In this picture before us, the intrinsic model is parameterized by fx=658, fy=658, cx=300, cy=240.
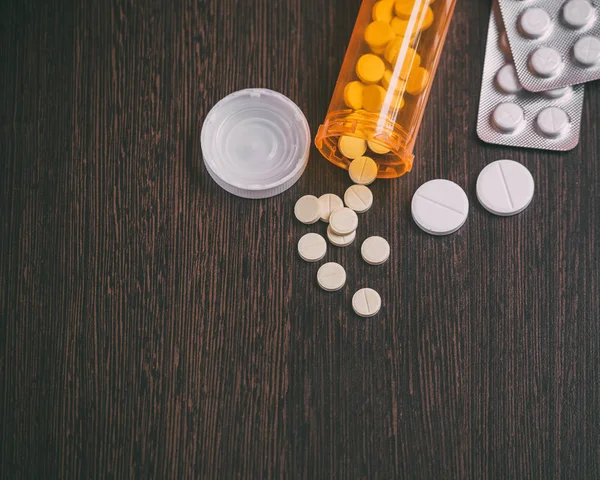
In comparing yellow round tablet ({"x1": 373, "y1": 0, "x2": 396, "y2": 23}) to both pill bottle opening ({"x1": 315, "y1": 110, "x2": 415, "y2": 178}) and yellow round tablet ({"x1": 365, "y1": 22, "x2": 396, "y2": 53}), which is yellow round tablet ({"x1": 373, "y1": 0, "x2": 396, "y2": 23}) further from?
pill bottle opening ({"x1": 315, "y1": 110, "x2": 415, "y2": 178})

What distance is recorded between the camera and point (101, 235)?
1189 millimetres

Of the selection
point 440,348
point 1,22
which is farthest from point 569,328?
point 1,22

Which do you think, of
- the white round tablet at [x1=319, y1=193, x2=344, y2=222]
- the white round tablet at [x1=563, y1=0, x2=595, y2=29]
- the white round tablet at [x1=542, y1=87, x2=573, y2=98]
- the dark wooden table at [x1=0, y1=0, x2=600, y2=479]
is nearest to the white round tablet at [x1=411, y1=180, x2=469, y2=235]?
the dark wooden table at [x1=0, y1=0, x2=600, y2=479]

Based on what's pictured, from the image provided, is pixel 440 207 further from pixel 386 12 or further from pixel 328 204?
pixel 386 12

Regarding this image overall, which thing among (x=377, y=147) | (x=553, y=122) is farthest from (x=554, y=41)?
(x=377, y=147)

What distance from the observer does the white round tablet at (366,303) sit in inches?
43.7

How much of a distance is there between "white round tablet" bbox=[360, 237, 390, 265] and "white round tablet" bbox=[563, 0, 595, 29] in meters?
0.50

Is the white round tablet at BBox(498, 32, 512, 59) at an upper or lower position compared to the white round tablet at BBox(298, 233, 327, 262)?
upper

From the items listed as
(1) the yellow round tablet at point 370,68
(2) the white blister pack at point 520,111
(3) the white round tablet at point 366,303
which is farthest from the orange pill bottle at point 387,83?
(3) the white round tablet at point 366,303

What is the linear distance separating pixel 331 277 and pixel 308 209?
13 centimetres

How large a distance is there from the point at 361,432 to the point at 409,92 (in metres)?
0.58

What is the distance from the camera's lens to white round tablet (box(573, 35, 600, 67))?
113cm

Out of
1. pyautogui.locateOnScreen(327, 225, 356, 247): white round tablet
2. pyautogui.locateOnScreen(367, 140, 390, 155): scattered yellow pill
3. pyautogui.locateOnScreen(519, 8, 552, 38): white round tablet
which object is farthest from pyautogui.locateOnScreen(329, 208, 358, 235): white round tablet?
pyautogui.locateOnScreen(519, 8, 552, 38): white round tablet

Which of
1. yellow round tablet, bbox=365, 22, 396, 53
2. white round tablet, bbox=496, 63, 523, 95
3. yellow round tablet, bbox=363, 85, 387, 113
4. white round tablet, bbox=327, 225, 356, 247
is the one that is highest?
yellow round tablet, bbox=365, 22, 396, 53
